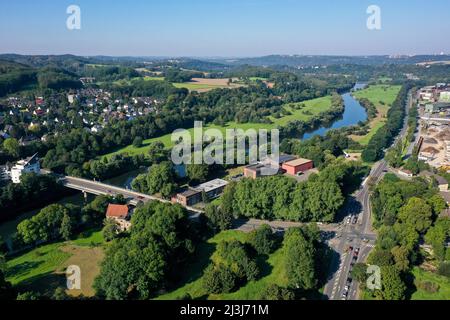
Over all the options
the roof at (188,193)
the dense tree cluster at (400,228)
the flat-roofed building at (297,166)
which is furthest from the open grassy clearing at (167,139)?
the dense tree cluster at (400,228)

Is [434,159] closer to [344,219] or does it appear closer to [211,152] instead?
[344,219]

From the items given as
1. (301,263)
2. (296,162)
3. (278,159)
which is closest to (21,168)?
(278,159)

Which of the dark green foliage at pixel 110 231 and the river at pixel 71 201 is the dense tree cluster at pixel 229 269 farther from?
the river at pixel 71 201

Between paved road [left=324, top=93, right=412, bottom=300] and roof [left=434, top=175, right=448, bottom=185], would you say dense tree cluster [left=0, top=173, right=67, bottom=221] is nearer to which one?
paved road [left=324, top=93, right=412, bottom=300]

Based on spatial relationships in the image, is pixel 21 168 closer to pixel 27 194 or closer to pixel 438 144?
pixel 27 194

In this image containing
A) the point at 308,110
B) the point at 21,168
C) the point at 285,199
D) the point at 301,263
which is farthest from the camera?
the point at 308,110

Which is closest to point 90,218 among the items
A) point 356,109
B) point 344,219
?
point 344,219

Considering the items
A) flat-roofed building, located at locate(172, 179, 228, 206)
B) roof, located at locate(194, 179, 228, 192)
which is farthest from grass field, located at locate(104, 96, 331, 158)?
flat-roofed building, located at locate(172, 179, 228, 206)
